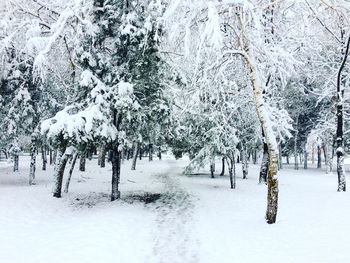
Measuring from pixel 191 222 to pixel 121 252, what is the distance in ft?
13.4

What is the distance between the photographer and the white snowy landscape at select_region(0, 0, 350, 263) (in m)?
9.52

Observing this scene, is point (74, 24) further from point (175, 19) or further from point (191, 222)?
point (191, 222)

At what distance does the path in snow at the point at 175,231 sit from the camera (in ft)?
29.3

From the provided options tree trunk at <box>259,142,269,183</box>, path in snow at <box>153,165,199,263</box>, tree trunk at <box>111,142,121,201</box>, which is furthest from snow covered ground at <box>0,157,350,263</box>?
tree trunk at <box>259,142,269,183</box>

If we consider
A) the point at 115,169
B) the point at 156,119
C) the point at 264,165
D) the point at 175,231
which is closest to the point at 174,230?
the point at 175,231

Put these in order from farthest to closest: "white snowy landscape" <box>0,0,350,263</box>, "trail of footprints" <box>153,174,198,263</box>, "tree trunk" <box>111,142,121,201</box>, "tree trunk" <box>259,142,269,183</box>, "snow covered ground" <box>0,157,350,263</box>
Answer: "tree trunk" <box>259,142,269,183</box>
"tree trunk" <box>111,142,121,201</box>
"white snowy landscape" <box>0,0,350,263</box>
"trail of footprints" <box>153,174,198,263</box>
"snow covered ground" <box>0,157,350,263</box>

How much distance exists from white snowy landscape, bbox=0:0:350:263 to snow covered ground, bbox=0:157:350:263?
0.05 metres

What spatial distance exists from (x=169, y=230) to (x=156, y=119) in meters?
6.45

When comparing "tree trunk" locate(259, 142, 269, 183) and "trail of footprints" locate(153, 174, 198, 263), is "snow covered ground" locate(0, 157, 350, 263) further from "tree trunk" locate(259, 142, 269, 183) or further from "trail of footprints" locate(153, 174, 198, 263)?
"tree trunk" locate(259, 142, 269, 183)

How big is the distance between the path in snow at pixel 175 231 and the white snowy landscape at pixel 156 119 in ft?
0.16

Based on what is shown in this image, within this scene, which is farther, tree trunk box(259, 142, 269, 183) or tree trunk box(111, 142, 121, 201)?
tree trunk box(259, 142, 269, 183)

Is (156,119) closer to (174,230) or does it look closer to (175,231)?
(174,230)

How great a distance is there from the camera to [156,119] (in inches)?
661

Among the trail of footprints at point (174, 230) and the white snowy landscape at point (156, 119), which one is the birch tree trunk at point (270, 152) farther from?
the trail of footprints at point (174, 230)
